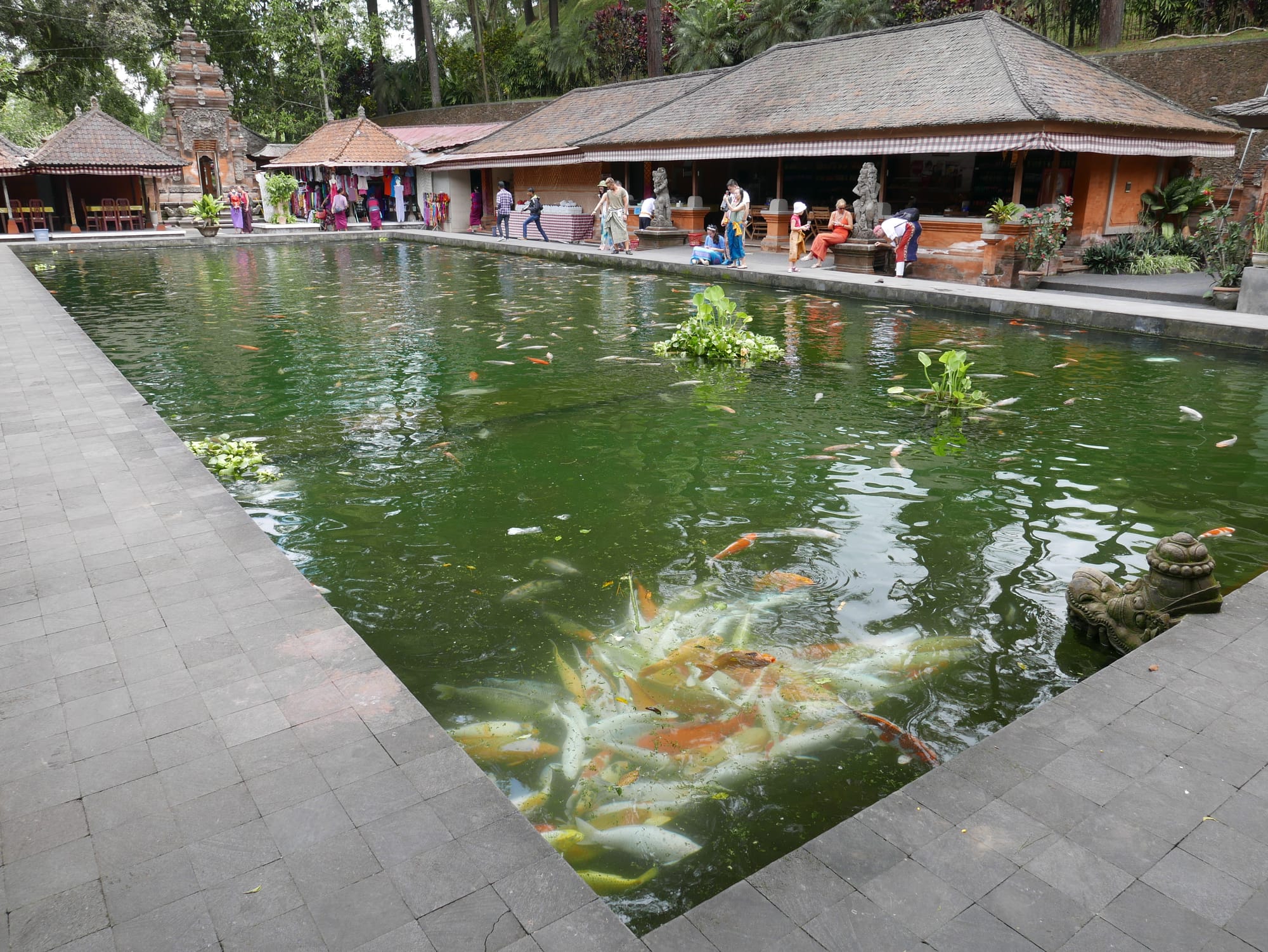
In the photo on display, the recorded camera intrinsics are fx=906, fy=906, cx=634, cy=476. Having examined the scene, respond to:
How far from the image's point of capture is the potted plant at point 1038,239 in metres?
14.6

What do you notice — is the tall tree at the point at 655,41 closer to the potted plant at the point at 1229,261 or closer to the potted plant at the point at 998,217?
the potted plant at the point at 998,217

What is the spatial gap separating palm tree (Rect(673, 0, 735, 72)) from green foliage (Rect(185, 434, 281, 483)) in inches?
1103

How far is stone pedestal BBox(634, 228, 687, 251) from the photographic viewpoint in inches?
861

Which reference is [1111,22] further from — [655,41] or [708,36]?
[655,41]

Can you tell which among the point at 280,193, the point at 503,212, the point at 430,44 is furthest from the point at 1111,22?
the point at 280,193

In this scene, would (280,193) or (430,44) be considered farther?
(430,44)

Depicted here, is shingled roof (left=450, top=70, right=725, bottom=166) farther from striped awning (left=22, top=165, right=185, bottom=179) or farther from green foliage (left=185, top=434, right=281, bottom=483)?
green foliage (left=185, top=434, right=281, bottom=483)

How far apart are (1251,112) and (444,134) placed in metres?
29.3

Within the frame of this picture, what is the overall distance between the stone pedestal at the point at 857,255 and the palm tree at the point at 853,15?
45.1 feet

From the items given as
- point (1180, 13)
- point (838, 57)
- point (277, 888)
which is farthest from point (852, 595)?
point (1180, 13)

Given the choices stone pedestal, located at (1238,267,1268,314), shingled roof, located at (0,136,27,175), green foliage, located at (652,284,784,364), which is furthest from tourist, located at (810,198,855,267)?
shingled roof, located at (0,136,27,175)

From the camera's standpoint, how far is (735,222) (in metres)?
17.6

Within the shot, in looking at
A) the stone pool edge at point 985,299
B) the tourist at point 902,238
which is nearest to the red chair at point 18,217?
the stone pool edge at point 985,299

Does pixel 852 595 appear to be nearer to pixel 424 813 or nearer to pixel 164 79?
pixel 424 813
